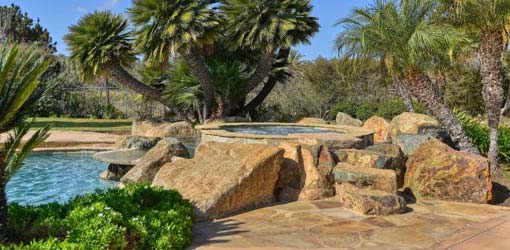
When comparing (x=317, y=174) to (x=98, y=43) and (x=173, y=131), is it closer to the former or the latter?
(x=173, y=131)

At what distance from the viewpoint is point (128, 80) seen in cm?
1678

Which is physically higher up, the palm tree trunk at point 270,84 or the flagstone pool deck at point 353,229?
the palm tree trunk at point 270,84

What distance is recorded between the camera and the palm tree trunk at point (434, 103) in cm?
804

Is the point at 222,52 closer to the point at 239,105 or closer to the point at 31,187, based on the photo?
the point at 239,105

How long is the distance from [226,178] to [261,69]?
39.8 feet

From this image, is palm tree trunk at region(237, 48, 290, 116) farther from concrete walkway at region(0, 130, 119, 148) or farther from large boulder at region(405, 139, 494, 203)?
large boulder at region(405, 139, 494, 203)

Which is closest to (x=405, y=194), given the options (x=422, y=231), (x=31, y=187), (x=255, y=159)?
(x=422, y=231)

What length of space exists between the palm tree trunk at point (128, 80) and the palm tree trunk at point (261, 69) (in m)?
3.68

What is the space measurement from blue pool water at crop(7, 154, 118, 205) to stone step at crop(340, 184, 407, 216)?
15.5 feet

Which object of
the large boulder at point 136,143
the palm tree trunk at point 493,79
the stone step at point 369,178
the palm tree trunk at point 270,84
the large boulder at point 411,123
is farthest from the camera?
the palm tree trunk at point 270,84

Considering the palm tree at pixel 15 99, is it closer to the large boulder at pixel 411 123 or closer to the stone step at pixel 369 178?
the stone step at pixel 369 178

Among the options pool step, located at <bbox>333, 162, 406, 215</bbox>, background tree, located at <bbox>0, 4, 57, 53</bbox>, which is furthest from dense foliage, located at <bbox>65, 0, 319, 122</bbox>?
background tree, located at <bbox>0, 4, 57, 53</bbox>

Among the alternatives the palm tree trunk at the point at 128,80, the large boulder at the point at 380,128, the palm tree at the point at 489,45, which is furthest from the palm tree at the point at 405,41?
the palm tree trunk at the point at 128,80

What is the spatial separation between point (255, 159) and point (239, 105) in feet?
43.9
